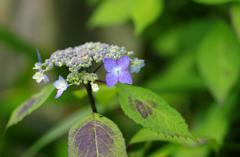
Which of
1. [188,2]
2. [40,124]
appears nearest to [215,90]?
[188,2]

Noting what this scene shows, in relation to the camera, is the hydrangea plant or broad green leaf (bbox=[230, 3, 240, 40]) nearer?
the hydrangea plant

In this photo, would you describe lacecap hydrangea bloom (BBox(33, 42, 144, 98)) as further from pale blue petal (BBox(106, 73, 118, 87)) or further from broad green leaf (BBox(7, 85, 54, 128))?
broad green leaf (BBox(7, 85, 54, 128))

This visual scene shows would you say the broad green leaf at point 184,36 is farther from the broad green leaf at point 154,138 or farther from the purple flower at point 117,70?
the purple flower at point 117,70

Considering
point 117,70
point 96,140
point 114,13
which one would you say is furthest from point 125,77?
point 114,13

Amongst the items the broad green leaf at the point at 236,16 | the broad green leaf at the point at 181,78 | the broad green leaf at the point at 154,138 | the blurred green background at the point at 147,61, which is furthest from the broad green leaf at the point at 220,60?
the broad green leaf at the point at 154,138

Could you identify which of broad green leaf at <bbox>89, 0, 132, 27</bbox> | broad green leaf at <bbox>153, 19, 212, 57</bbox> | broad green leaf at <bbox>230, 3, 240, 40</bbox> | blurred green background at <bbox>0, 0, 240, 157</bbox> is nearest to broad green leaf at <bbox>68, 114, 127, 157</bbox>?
blurred green background at <bbox>0, 0, 240, 157</bbox>

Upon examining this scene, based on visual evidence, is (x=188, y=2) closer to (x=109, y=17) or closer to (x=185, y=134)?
(x=109, y=17)
